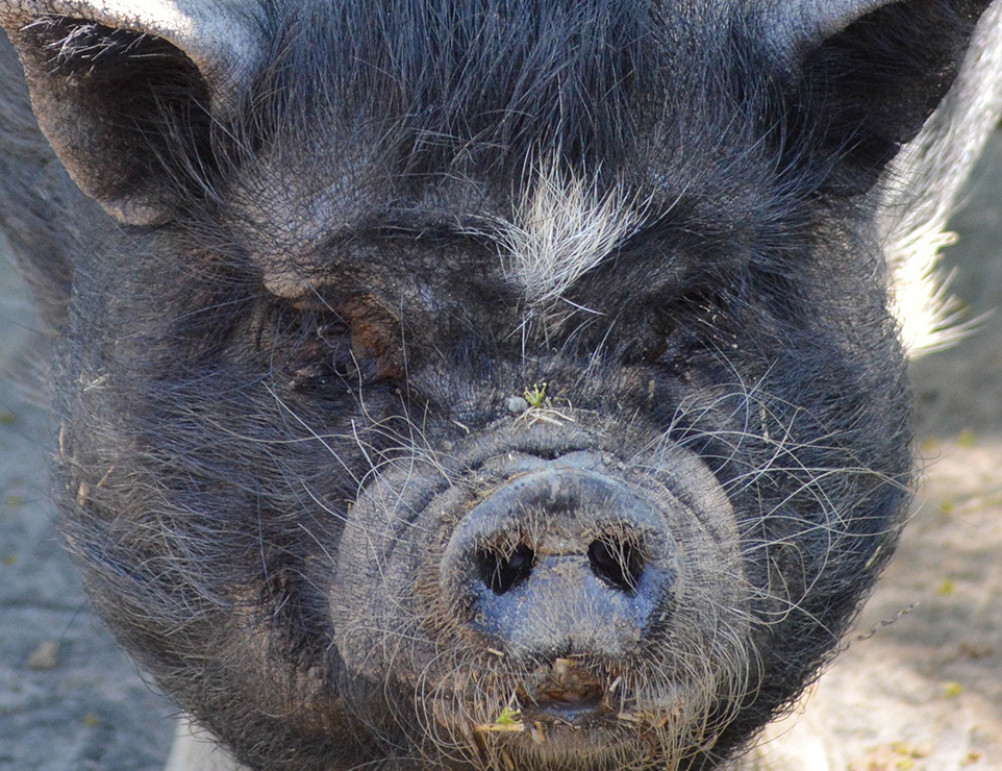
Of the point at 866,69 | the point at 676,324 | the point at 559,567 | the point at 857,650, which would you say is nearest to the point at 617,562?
the point at 559,567

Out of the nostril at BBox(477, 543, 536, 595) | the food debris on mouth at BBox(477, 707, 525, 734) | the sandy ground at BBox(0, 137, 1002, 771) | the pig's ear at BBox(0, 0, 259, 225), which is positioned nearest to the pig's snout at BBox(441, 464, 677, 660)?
the nostril at BBox(477, 543, 536, 595)

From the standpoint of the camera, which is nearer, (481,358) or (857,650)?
(481,358)

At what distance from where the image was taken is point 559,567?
2.15 meters

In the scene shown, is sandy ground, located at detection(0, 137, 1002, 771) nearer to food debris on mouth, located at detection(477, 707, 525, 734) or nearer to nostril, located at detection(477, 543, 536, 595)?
food debris on mouth, located at detection(477, 707, 525, 734)

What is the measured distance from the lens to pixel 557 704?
2.27 metres

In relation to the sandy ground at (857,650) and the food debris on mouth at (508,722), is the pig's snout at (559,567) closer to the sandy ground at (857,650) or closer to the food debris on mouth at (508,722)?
the food debris on mouth at (508,722)

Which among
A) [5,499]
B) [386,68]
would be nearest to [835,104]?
[386,68]

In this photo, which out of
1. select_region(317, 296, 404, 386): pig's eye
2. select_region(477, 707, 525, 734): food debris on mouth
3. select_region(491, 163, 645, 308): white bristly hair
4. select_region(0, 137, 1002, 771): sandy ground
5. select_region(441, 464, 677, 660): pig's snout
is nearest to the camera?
select_region(441, 464, 677, 660): pig's snout

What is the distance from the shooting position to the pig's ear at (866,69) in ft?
8.37

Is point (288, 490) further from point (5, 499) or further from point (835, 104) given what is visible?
point (5, 499)

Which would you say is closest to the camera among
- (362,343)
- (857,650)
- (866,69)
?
(362,343)

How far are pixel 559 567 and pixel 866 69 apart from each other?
1192 millimetres

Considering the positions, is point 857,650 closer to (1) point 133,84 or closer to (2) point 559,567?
(2) point 559,567

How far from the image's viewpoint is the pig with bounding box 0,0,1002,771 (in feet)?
7.51
